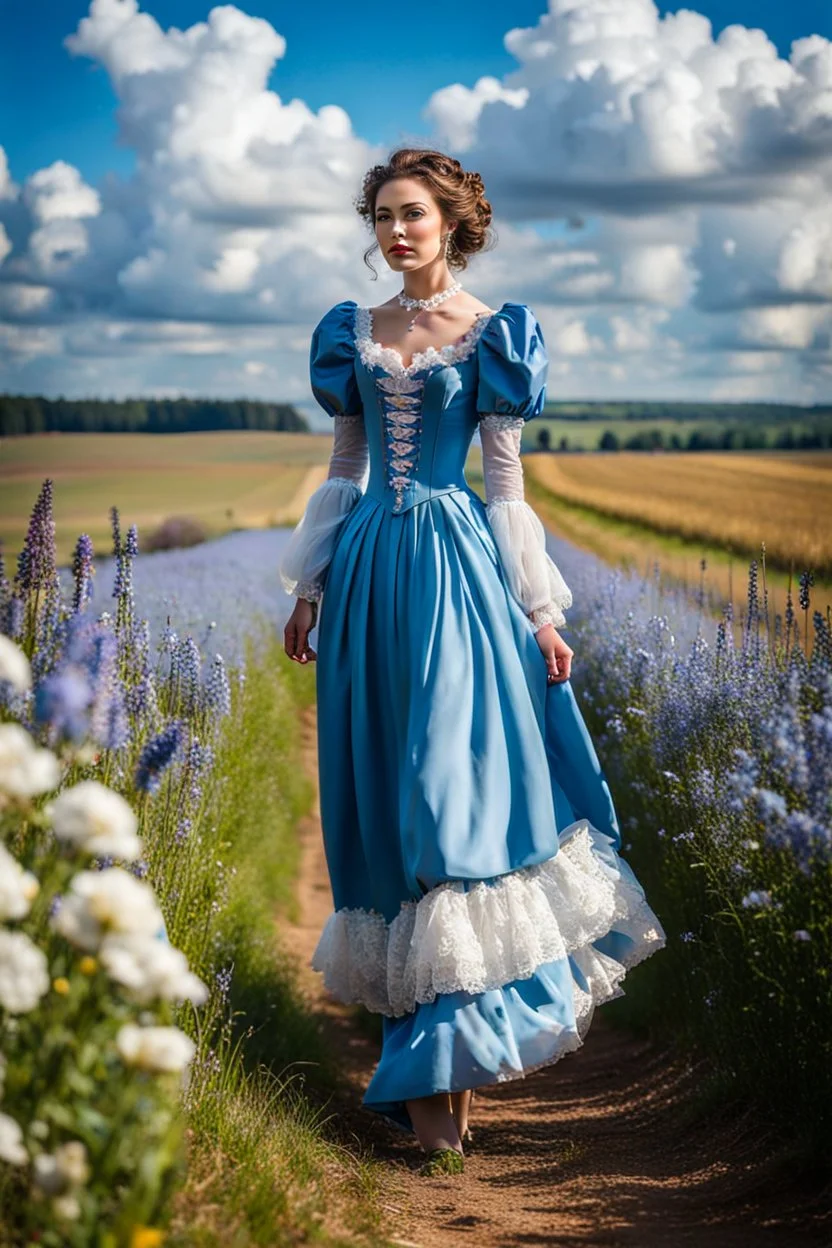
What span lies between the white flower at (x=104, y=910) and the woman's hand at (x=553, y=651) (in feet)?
4.56

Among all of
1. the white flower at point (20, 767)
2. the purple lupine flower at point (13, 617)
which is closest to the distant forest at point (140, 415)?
the purple lupine flower at point (13, 617)

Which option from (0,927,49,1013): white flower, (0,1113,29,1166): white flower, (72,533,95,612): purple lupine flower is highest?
(72,533,95,612): purple lupine flower

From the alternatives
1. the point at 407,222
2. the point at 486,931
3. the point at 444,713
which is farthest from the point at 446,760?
the point at 407,222

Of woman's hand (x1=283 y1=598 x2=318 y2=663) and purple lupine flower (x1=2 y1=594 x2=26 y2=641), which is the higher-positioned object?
purple lupine flower (x1=2 y1=594 x2=26 y2=641)

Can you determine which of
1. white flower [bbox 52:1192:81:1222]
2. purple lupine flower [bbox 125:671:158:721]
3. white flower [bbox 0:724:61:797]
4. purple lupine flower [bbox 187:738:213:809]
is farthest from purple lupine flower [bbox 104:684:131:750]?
purple lupine flower [bbox 187:738:213:809]

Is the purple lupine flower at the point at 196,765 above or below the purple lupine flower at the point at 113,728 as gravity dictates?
below

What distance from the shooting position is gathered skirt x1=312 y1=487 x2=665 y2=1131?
225 centimetres

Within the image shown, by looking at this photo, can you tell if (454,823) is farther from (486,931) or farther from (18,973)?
(18,973)

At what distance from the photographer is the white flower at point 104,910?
114 centimetres

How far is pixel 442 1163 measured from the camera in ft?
7.49

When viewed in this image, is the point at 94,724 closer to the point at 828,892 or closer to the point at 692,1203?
the point at 828,892

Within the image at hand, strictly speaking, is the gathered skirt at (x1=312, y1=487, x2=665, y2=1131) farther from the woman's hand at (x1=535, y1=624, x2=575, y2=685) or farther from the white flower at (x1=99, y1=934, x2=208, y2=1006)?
the white flower at (x1=99, y1=934, x2=208, y2=1006)

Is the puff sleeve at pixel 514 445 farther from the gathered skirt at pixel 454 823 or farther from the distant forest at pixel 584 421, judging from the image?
the distant forest at pixel 584 421

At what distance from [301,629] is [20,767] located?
1455mm
